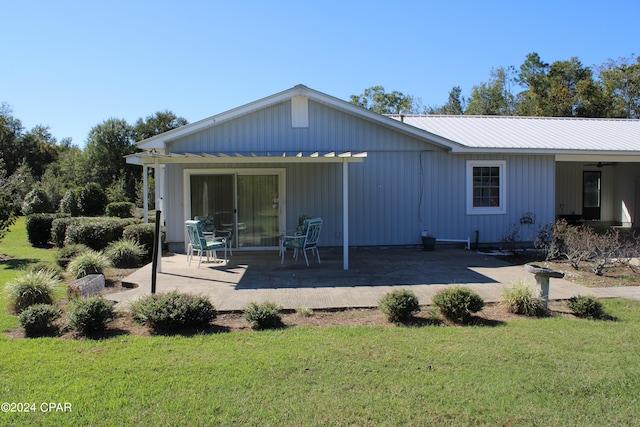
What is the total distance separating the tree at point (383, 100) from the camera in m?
43.7

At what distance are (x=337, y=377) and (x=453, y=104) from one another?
44.0 m

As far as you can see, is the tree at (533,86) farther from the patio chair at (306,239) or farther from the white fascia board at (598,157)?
the patio chair at (306,239)

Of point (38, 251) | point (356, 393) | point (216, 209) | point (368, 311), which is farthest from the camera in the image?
point (38, 251)

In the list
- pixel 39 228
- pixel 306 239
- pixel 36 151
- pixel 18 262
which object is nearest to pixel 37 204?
pixel 39 228

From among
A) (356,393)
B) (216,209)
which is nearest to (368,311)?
(356,393)

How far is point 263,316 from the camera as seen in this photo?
17.0 feet

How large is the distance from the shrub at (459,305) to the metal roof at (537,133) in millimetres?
6698

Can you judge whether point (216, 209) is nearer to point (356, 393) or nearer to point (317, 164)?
point (317, 164)

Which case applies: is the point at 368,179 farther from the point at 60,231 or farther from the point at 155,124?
the point at 155,124

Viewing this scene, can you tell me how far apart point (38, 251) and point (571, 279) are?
1401 cm

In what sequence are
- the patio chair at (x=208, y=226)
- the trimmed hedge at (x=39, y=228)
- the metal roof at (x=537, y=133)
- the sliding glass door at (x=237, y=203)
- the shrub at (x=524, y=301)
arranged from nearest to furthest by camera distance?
the shrub at (x=524, y=301), the patio chair at (x=208, y=226), the sliding glass door at (x=237, y=203), the metal roof at (x=537, y=133), the trimmed hedge at (x=39, y=228)

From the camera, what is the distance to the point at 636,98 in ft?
105

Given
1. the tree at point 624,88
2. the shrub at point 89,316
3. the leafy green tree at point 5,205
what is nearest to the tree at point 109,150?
the leafy green tree at point 5,205

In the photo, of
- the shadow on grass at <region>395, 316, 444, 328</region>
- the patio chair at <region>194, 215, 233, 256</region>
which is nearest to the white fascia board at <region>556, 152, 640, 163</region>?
the shadow on grass at <region>395, 316, 444, 328</region>
